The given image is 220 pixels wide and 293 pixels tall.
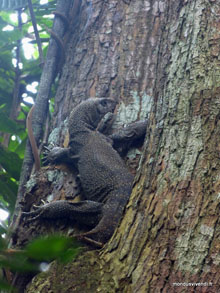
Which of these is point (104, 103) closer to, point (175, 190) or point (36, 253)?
point (175, 190)

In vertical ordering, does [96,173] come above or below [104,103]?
below

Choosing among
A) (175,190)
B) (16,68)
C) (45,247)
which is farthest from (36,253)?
(16,68)

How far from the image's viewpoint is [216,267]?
175 centimetres

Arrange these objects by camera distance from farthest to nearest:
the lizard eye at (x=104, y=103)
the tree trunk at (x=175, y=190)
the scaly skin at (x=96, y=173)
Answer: the lizard eye at (x=104, y=103)
the scaly skin at (x=96, y=173)
the tree trunk at (x=175, y=190)

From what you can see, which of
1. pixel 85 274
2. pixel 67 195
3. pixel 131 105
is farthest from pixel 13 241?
pixel 131 105

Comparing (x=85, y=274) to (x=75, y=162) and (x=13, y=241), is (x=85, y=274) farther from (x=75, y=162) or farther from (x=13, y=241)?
(x=75, y=162)

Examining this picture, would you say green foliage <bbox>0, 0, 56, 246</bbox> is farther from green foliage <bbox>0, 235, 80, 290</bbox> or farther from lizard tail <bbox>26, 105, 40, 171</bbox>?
green foliage <bbox>0, 235, 80, 290</bbox>

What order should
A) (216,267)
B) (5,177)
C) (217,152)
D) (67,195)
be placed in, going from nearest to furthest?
(216,267)
(217,152)
(67,195)
(5,177)

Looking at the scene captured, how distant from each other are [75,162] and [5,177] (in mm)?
759

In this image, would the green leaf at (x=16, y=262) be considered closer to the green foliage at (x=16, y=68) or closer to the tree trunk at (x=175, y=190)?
the tree trunk at (x=175, y=190)

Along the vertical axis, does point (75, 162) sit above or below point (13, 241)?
above

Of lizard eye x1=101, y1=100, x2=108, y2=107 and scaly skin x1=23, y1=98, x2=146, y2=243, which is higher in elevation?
lizard eye x1=101, y1=100, x2=108, y2=107

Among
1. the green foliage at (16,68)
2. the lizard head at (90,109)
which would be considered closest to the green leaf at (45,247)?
the lizard head at (90,109)

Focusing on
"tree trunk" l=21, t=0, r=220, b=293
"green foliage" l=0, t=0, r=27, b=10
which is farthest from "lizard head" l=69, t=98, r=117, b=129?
"green foliage" l=0, t=0, r=27, b=10
